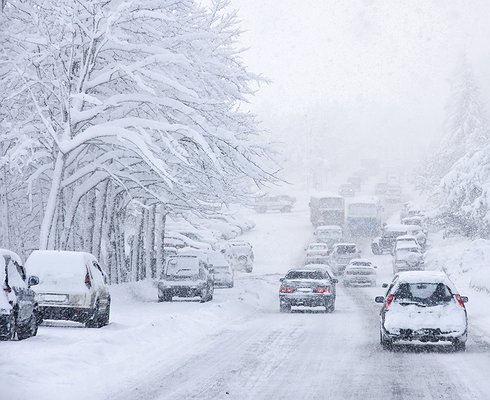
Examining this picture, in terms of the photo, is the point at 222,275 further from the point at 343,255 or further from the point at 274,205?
the point at 274,205

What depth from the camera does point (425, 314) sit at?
765 inches

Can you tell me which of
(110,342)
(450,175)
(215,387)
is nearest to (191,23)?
(110,342)

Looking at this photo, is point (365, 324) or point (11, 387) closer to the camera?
point (11, 387)

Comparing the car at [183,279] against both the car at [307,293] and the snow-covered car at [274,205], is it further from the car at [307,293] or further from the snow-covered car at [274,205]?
the snow-covered car at [274,205]

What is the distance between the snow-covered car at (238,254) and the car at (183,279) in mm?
26803

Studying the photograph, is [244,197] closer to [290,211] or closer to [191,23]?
[191,23]

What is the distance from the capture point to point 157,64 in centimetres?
3091

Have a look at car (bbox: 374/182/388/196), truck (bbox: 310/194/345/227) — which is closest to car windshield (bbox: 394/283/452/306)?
truck (bbox: 310/194/345/227)

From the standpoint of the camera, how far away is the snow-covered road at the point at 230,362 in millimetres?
12891

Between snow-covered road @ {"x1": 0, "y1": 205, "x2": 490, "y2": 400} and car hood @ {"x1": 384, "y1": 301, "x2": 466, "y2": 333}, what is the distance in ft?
1.74

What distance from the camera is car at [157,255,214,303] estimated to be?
35562 mm

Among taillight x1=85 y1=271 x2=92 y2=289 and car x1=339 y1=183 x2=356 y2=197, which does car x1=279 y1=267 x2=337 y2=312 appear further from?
car x1=339 y1=183 x2=356 y2=197

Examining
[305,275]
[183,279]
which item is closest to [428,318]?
[305,275]

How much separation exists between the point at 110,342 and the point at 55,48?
42.7 feet
